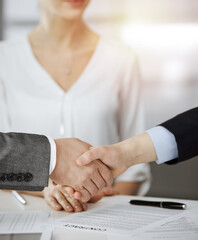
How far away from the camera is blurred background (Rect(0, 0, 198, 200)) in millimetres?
1979

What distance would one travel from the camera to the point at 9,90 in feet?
6.51

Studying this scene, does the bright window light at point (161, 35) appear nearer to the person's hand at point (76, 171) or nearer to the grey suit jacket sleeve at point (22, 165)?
the person's hand at point (76, 171)

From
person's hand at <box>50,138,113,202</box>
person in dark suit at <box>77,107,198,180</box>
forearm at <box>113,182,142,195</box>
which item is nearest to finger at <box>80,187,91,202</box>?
person's hand at <box>50,138,113,202</box>

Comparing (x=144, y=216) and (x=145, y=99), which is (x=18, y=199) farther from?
(x=145, y=99)

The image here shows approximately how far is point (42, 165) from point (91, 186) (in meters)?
0.26

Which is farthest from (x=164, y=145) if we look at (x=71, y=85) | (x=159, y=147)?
(x=71, y=85)

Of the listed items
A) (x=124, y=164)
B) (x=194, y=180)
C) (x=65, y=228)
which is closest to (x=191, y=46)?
(x=194, y=180)

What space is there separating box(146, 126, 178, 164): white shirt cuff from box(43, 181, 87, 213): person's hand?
1.29 feet

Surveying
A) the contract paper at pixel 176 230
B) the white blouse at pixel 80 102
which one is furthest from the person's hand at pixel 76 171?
the white blouse at pixel 80 102

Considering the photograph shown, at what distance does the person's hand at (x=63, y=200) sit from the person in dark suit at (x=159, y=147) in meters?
0.12

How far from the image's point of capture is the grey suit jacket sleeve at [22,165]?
3.77 ft

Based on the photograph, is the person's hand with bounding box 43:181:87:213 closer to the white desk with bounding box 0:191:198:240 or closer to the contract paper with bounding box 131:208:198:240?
the white desk with bounding box 0:191:198:240

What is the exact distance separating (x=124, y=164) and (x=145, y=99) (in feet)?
2.18

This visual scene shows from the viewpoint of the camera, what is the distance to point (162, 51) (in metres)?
2.00
